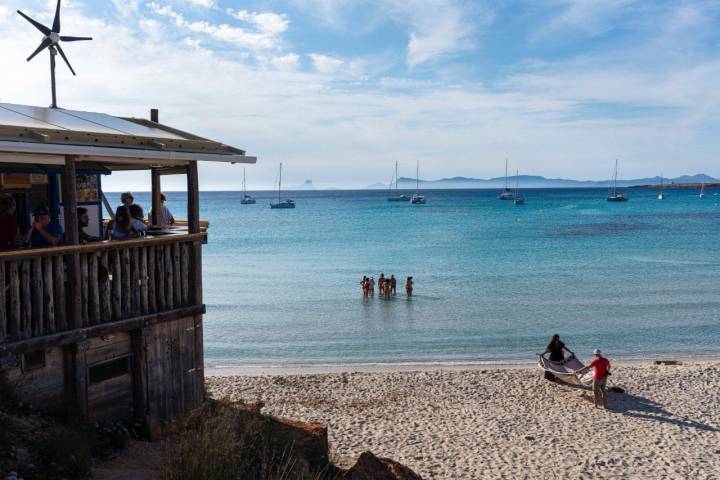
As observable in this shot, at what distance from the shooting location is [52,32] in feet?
39.5

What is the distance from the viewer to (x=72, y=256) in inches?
293

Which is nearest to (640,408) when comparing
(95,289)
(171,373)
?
(171,373)

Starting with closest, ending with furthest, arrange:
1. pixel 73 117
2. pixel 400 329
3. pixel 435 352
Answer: pixel 73 117
pixel 435 352
pixel 400 329

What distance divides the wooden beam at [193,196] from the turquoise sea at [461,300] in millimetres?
11669

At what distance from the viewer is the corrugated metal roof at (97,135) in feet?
22.0

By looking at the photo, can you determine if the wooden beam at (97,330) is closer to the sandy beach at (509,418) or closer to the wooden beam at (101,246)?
the wooden beam at (101,246)

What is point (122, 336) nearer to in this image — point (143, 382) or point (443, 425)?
point (143, 382)

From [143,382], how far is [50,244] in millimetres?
2203

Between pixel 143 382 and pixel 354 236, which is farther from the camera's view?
pixel 354 236

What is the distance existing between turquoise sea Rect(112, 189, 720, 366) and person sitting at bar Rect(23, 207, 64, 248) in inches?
509

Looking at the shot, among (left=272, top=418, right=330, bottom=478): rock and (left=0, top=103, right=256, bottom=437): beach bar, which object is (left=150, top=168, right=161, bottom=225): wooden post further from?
(left=272, top=418, right=330, bottom=478): rock

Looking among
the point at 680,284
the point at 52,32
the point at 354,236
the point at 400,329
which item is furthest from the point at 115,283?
the point at 354,236

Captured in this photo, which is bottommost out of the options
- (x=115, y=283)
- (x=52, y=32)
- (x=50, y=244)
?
(x=115, y=283)

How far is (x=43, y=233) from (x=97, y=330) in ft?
4.34
